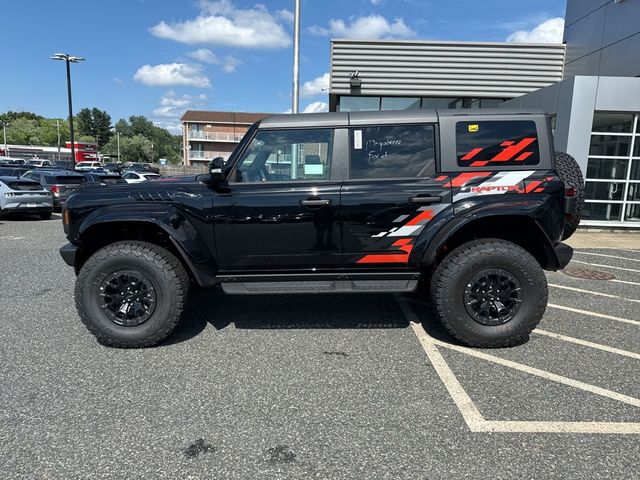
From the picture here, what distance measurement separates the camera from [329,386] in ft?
10.2

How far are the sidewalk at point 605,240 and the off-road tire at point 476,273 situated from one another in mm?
6075

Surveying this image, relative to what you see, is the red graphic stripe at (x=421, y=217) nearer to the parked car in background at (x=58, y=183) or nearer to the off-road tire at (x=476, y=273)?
the off-road tire at (x=476, y=273)

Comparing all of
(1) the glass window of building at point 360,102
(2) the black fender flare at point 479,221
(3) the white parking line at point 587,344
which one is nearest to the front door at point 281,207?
(2) the black fender flare at point 479,221

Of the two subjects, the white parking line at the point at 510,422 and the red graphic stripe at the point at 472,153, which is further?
the red graphic stripe at the point at 472,153

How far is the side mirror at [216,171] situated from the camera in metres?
3.58

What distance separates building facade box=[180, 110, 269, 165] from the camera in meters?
70.8

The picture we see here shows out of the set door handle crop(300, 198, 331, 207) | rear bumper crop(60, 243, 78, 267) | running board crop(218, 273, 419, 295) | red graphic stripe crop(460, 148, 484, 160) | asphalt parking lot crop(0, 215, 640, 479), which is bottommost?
asphalt parking lot crop(0, 215, 640, 479)

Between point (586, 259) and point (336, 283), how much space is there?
595cm

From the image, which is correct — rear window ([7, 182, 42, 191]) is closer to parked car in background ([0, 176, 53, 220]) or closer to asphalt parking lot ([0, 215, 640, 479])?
parked car in background ([0, 176, 53, 220])

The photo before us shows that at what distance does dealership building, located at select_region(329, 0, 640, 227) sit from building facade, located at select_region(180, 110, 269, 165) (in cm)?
5861

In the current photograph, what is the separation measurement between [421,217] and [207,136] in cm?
7200

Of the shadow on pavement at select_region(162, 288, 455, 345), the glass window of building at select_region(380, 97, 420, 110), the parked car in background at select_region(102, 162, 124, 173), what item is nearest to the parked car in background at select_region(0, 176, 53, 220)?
the shadow on pavement at select_region(162, 288, 455, 345)

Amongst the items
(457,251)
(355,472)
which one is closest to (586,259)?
(457,251)

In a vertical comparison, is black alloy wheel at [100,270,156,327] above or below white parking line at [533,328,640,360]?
above
